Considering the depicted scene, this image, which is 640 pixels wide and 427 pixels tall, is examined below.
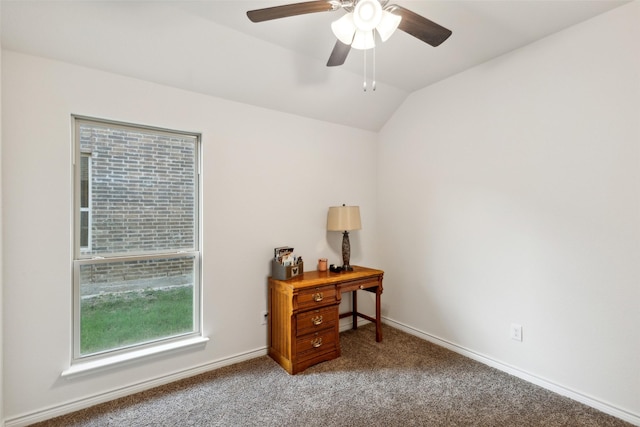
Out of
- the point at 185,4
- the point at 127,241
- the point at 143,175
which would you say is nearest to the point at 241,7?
the point at 185,4

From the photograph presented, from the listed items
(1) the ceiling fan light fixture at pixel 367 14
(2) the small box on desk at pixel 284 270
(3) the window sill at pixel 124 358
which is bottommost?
(3) the window sill at pixel 124 358

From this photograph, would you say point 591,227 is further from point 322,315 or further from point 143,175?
point 143,175

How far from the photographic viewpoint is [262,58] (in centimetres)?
231

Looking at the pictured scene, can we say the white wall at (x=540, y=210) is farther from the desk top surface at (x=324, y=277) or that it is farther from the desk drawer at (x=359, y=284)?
the desk top surface at (x=324, y=277)

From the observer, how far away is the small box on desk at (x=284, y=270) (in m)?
2.58

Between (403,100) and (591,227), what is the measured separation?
6.63 ft

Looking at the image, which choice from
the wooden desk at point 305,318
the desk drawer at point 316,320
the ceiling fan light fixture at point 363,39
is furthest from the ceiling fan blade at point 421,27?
the desk drawer at point 316,320

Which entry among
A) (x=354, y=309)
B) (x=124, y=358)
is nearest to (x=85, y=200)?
(x=124, y=358)

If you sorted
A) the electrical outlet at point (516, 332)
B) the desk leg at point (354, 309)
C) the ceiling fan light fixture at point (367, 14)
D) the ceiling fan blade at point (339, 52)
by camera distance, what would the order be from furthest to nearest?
the desk leg at point (354, 309)
the electrical outlet at point (516, 332)
the ceiling fan blade at point (339, 52)
the ceiling fan light fixture at point (367, 14)

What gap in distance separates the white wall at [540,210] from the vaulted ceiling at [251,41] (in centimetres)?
28

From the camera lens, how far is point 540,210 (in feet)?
7.24

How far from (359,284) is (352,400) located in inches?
39.1

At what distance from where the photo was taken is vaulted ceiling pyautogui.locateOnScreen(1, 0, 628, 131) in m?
1.75

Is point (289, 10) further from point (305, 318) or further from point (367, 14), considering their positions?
point (305, 318)
